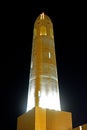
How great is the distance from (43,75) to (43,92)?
110 cm

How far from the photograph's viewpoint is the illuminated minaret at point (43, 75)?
15448 mm

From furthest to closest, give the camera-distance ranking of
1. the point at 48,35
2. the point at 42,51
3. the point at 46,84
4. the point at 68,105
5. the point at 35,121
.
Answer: the point at 68,105
the point at 48,35
the point at 42,51
the point at 46,84
the point at 35,121

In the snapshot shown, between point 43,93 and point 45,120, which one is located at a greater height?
point 43,93

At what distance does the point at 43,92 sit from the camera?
1549cm

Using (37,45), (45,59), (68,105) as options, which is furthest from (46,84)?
(68,105)

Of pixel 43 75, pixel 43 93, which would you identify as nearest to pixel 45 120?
pixel 43 93

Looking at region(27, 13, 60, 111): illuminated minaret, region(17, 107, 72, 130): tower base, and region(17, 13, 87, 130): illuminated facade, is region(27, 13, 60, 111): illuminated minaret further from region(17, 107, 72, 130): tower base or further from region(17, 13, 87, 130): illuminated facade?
region(17, 107, 72, 130): tower base

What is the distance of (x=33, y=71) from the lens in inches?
651

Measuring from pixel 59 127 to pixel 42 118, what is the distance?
3.70 ft

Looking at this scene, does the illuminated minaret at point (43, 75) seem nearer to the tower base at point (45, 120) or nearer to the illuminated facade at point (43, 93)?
the illuminated facade at point (43, 93)

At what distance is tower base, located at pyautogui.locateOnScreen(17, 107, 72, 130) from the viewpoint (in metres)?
14.0

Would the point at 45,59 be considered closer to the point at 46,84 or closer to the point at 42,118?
the point at 46,84

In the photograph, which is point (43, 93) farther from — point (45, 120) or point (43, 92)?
point (45, 120)

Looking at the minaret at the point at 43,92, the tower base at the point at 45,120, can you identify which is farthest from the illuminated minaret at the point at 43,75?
the tower base at the point at 45,120
